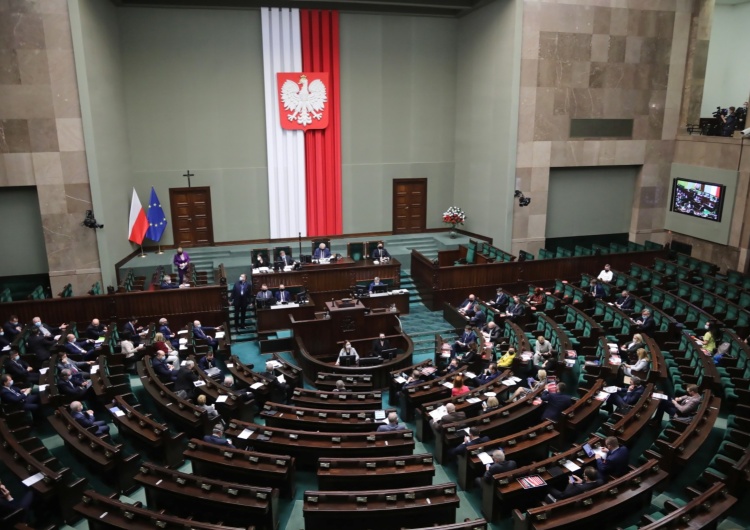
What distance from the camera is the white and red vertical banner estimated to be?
58.5ft

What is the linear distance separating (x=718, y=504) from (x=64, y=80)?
1543 centimetres

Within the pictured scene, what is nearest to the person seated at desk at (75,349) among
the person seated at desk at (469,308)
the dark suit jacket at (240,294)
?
the dark suit jacket at (240,294)

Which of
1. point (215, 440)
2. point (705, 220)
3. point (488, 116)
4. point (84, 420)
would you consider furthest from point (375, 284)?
point (705, 220)

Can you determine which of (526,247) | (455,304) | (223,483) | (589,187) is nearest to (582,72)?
(589,187)

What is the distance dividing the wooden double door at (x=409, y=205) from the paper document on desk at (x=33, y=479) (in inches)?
564

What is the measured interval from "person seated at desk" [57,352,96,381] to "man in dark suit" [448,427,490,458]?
246 inches

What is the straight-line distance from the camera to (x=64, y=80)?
14.2 meters

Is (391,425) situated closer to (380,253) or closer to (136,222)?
(380,253)

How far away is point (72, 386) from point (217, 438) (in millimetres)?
3132

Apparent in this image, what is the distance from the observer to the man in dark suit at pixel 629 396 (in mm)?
8750

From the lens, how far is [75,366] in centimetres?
1016

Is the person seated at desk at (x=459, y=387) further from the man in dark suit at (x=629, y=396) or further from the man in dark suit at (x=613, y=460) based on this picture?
the man in dark suit at (x=613, y=460)

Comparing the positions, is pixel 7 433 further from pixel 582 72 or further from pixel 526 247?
pixel 582 72

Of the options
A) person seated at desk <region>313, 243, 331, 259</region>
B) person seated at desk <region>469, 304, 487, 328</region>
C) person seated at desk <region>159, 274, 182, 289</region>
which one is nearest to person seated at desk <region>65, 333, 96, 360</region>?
person seated at desk <region>159, 274, 182, 289</region>
